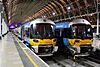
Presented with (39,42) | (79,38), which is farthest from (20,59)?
(79,38)

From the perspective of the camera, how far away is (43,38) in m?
21.7

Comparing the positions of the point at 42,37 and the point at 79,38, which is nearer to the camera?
Result: the point at 42,37

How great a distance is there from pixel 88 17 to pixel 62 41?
73.1 ft

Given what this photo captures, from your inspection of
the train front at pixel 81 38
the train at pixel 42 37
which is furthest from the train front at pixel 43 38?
the train front at pixel 81 38

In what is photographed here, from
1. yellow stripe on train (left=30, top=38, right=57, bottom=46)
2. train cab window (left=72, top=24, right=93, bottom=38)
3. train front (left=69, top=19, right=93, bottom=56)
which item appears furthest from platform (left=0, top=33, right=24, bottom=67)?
train cab window (left=72, top=24, right=93, bottom=38)

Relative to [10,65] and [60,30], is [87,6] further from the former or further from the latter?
[10,65]

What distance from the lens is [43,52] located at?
2167 centimetres

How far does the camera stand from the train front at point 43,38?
70.6ft

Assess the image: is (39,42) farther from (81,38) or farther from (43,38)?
(81,38)

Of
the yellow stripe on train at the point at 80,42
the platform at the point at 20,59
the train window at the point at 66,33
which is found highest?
the train window at the point at 66,33

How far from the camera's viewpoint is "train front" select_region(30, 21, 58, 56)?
21.5 meters

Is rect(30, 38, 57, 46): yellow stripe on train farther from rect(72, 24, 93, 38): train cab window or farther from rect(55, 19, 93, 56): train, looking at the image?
rect(72, 24, 93, 38): train cab window

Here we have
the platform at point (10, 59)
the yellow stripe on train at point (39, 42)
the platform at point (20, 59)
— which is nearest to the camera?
the platform at point (20, 59)

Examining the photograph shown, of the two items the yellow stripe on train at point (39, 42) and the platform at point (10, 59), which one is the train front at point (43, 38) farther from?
the platform at point (10, 59)
